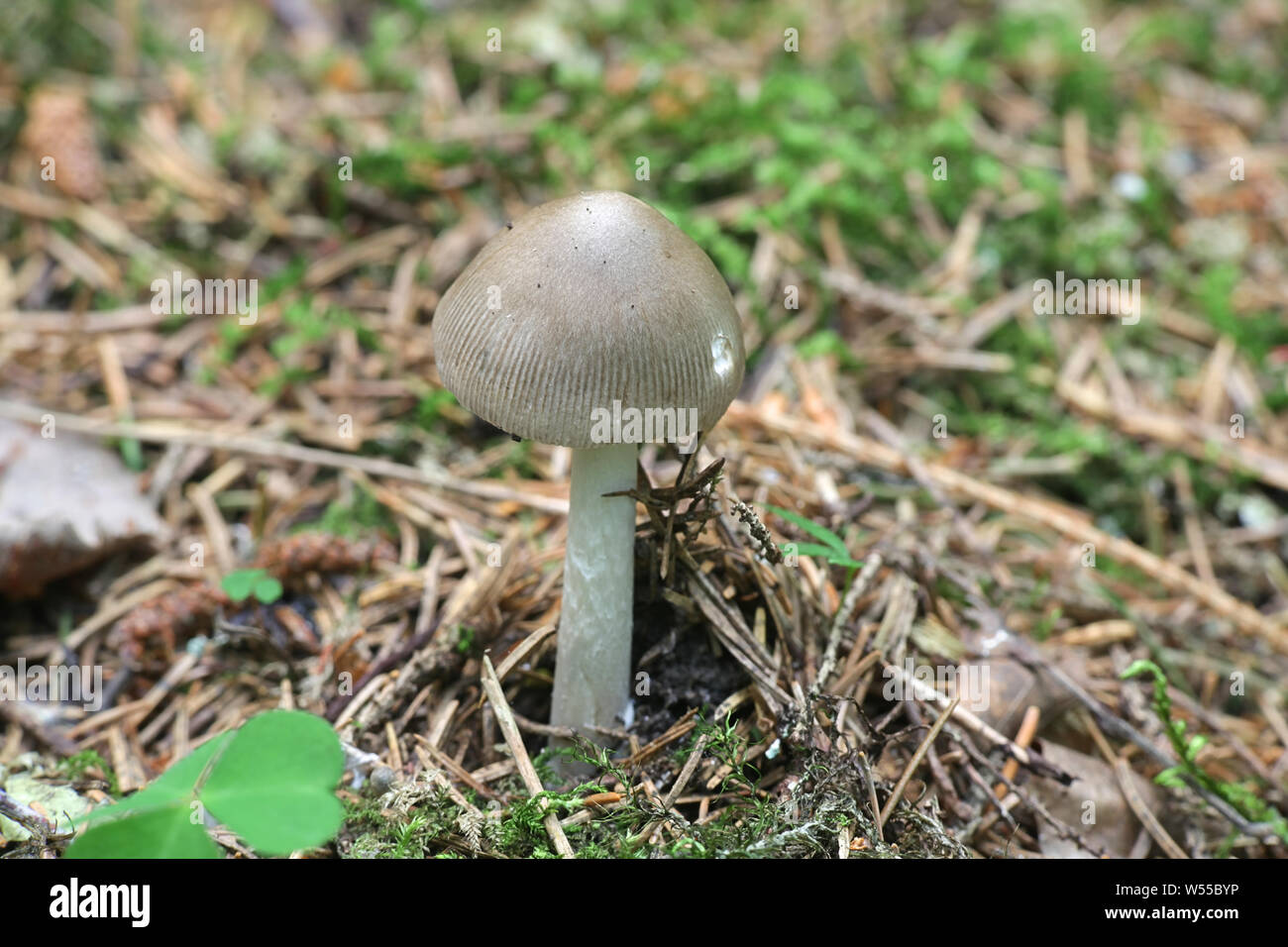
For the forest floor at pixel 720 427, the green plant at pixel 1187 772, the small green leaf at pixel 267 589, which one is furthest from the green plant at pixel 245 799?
the green plant at pixel 1187 772

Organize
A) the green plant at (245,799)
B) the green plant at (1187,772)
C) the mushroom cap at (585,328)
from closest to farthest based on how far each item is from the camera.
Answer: the green plant at (245,799), the mushroom cap at (585,328), the green plant at (1187,772)

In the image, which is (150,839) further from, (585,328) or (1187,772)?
(1187,772)

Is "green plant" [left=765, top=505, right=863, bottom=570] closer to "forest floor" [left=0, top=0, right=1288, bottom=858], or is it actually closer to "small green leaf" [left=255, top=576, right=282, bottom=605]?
"forest floor" [left=0, top=0, right=1288, bottom=858]

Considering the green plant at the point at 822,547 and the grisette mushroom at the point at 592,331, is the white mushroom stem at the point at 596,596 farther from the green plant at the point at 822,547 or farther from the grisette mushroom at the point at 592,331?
the green plant at the point at 822,547

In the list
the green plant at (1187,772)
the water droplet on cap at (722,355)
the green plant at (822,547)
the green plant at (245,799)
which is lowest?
the green plant at (1187,772)

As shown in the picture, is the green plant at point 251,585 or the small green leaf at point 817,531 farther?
the green plant at point 251,585

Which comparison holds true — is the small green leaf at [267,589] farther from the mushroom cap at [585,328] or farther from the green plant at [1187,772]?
the green plant at [1187,772]

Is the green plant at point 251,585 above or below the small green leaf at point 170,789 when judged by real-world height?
above

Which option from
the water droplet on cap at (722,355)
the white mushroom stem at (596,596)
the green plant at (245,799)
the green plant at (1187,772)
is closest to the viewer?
the green plant at (245,799)

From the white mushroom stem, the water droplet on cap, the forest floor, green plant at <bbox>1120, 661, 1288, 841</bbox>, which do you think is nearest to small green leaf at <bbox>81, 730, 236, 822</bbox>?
the forest floor
